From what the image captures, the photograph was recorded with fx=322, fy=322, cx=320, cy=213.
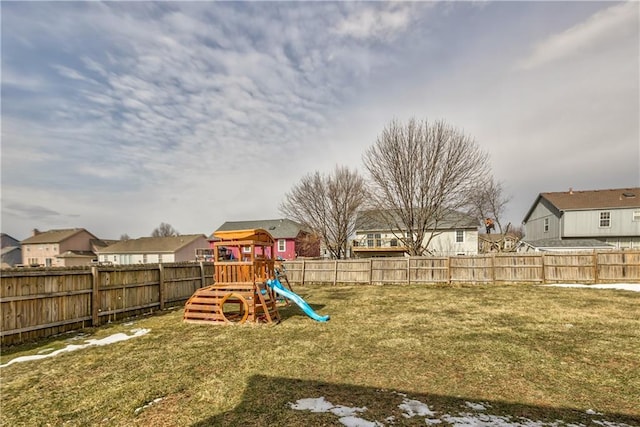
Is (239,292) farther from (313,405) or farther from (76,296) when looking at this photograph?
(313,405)

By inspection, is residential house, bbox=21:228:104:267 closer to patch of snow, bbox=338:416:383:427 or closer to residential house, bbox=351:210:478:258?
residential house, bbox=351:210:478:258

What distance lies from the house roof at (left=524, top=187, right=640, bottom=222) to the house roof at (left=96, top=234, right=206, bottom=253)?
44.0m

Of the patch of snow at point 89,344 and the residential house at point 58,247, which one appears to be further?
the residential house at point 58,247

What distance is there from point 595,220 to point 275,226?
3406cm

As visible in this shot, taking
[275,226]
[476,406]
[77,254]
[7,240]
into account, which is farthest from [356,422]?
[7,240]

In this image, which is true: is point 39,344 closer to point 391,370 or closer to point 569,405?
point 391,370

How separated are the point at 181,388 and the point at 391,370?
3289 millimetres

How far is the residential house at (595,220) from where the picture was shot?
2836cm

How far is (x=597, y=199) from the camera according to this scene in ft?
98.2

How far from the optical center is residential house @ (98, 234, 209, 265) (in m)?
44.1

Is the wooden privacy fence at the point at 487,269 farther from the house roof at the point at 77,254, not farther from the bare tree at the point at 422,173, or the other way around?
the house roof at the point at 77,254

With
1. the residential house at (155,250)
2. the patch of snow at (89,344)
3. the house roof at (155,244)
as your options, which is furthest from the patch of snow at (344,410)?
the house roof at (155,244)

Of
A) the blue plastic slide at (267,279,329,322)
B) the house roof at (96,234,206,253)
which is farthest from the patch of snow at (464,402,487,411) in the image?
the house roof at (96,234,206,253)

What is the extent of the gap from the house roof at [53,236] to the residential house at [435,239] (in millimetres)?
45784
